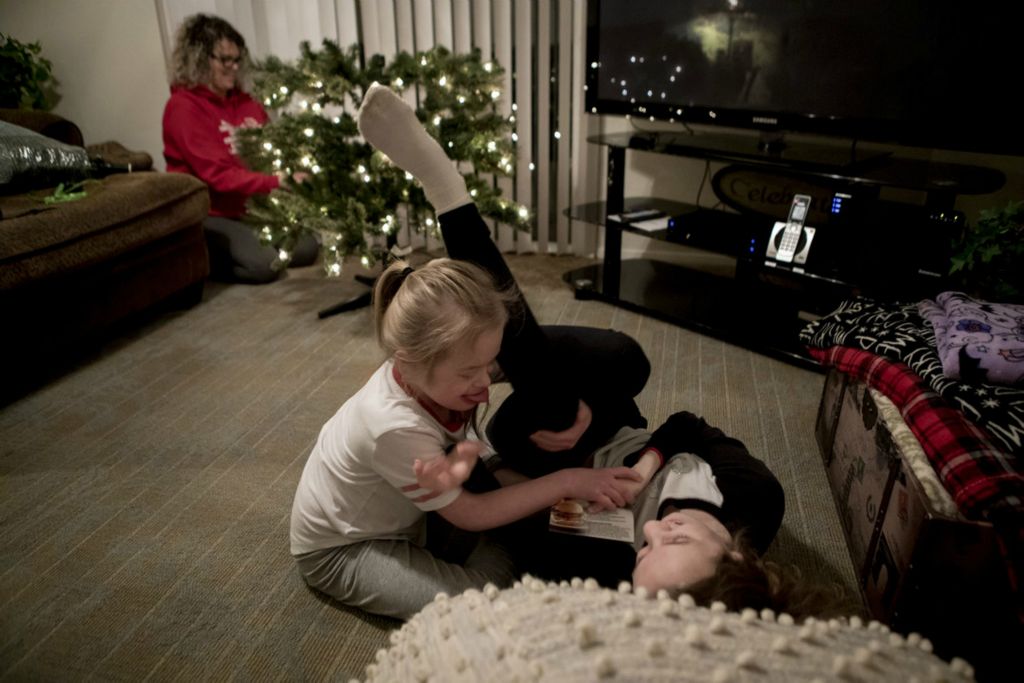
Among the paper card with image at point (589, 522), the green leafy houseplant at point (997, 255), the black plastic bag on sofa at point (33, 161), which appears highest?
the black plastic bag on sofa at point (33, 161)

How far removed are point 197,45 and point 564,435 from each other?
2.44 metres

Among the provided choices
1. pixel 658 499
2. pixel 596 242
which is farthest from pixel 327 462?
pixel 596 242

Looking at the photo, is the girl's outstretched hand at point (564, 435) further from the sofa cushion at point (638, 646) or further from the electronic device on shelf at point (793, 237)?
the electronic device on shelf at point (793, 237)

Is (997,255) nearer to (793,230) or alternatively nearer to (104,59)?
(793,230)

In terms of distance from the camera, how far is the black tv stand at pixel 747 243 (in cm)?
191

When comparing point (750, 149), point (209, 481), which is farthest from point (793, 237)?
point (209, 481)

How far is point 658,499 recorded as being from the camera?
3.97 feet

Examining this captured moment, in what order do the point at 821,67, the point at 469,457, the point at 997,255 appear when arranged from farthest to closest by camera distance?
1. the point at 821,67
2. the point at 997,255
3. the point at 469,457

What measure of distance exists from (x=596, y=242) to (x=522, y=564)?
2.11 meters

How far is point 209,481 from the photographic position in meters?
1.61

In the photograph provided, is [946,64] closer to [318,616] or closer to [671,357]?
[671,357]

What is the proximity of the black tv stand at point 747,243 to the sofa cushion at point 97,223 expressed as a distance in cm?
147

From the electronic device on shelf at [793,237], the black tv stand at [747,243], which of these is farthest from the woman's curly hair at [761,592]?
the electronic device on shelf at [793,237]

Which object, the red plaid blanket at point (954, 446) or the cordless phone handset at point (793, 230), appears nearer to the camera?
the red plaid blanket at point (954, 446)
